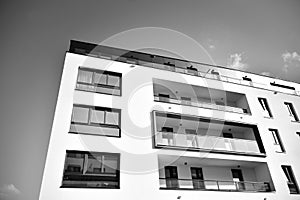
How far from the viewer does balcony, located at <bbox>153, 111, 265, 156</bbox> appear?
14882 mm

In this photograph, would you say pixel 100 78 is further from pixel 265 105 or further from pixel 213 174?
pixel 265 105

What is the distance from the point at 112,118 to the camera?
14.4 meters

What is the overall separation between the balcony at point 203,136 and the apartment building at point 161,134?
0.24ft

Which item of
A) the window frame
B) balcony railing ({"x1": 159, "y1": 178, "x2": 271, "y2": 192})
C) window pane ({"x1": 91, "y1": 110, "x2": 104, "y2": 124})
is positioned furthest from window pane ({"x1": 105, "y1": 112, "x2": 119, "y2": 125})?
the window frame

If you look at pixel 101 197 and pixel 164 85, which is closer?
pixel 101 197

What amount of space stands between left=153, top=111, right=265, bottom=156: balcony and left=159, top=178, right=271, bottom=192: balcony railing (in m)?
2.03

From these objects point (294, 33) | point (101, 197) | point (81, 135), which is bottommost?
point (101, 197)

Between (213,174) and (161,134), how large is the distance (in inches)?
201

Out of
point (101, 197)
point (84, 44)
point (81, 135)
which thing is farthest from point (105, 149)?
point (84, 44)

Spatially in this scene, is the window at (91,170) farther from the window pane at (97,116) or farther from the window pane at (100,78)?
the window pane at (100,78)

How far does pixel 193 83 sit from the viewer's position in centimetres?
1889

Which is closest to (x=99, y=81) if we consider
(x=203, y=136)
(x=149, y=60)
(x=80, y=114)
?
(x=80, y=114)

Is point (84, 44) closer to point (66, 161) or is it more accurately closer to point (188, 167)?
point (66, 161)

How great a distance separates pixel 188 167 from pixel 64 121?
888 cm
